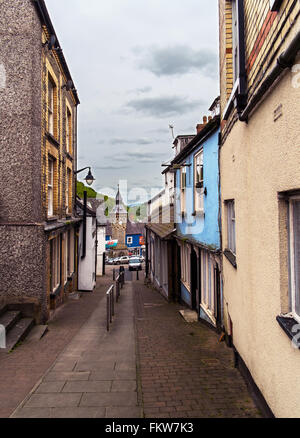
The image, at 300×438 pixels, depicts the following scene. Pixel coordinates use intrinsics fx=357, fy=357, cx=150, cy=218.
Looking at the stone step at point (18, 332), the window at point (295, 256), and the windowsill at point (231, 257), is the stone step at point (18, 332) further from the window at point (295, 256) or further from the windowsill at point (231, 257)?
the window at point (295, 256)

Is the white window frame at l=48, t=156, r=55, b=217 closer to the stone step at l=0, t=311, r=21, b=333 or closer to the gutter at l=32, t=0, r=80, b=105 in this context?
the gutter at l=32, t=0, r=80, b=105

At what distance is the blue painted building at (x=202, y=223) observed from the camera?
886 cm

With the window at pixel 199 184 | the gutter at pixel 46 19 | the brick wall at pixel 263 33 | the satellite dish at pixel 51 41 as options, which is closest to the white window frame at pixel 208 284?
the window at pixel 199 184

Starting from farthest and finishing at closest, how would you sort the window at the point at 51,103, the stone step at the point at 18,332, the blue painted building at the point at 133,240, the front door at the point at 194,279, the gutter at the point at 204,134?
the blue painted building at the point at 133,240, the window at the point at 51,103, the front door at the point at 194,279, the gutter at the point at 204,134, the stone step at the point at 18,332

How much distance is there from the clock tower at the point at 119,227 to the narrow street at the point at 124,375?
55257mm

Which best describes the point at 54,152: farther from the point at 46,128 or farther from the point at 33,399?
the point at 33,399

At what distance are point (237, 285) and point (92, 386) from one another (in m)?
3.01

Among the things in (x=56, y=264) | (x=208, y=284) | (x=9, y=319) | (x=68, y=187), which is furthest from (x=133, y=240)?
(x=9, y=319)

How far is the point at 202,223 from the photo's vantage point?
1034 cm

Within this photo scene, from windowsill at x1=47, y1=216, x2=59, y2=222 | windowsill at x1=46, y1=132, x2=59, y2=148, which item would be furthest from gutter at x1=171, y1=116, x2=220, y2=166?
windowsill at x1=47, y1=216, x2=59, y2=222

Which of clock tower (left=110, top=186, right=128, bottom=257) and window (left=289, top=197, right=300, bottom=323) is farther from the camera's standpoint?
clock tower (left=110, top=186, right=128, bottom=257)

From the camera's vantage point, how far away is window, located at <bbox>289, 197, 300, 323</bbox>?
3648mm

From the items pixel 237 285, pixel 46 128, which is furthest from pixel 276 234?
pixel 46 128

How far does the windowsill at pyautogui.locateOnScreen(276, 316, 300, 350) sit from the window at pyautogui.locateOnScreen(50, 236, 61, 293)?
30.7ft
